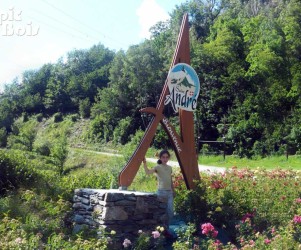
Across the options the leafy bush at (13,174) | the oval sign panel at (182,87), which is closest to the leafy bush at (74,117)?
the leafy bush at (13,174)

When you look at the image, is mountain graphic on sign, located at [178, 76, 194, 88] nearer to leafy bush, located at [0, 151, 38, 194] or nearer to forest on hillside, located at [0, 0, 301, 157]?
leafy bush, located at [0, 151, 38, 194]

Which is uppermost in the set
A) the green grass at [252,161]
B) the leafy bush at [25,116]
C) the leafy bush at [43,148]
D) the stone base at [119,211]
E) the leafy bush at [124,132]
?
the leafy bush at [25,116]

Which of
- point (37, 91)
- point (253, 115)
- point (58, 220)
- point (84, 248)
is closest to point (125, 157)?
point (58, 220)

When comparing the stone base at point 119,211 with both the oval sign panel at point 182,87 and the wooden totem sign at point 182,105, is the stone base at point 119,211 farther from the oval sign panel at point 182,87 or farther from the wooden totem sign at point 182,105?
the oval sign panel at point 182,87

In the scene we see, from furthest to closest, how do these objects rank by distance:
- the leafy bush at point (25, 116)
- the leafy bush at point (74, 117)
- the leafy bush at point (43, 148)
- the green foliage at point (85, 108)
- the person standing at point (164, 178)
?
the leafy bush at point (25, 116)
the leafy bush at point (74, 117)
the green foliage at point (85, 108)
the leafy bush at point (43, 148)
the person standing at point (164, 178)

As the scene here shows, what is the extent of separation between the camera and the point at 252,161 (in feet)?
72.0

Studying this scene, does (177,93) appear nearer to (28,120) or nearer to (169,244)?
(169,244)

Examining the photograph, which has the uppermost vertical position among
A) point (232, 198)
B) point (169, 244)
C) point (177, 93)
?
point (177, 93)

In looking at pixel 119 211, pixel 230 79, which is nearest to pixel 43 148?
pixel 230 79

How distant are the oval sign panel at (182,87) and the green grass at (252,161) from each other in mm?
10271

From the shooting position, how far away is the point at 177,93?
8094 mm

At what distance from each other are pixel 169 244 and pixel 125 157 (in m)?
8.10

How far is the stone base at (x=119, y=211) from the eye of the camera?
6172mm

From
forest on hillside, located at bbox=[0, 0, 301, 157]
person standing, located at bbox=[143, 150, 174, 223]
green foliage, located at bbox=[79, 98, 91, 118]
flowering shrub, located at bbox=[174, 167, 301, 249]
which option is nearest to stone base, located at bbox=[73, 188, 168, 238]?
person standing, located at bbox=[143, 150, 174, 223]
